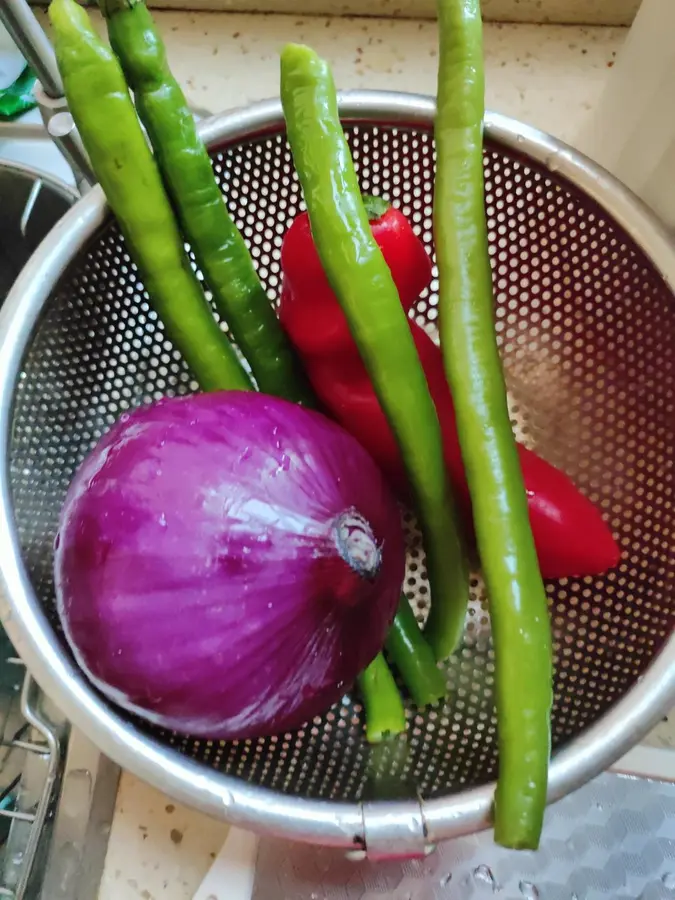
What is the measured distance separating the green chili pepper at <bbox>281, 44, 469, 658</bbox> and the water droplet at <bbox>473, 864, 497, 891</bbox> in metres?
0.19

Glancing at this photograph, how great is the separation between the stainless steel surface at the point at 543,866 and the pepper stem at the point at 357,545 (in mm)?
243

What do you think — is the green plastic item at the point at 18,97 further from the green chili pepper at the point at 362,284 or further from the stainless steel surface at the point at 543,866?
the stainless steel surface at the point at 543,866

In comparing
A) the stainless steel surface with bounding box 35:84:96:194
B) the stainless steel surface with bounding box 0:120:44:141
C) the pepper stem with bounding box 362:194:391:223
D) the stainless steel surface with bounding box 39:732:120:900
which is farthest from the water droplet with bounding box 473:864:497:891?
the stainless steel surface with bounding box 0:120:44:141

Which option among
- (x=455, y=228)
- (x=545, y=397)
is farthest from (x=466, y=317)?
(x=545, y=397)

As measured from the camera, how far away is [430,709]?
18.9 inches

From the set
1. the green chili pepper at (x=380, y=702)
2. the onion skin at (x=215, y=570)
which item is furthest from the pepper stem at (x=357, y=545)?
the green chili pepper at (x=380, y=702)

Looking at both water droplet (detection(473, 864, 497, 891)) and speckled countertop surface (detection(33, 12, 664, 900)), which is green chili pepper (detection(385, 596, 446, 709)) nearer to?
water droplet (detection(473, 864, 497, 891))

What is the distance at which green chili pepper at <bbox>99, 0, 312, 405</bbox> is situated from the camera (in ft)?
1.31

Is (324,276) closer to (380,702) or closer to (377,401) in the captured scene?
(377,401)

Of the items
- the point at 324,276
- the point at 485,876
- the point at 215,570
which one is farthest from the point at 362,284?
the point at 485,876

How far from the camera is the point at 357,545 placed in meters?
0.35

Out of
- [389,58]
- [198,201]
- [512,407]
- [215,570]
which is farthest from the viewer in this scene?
[389,58]

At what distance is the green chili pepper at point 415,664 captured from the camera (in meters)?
0.45

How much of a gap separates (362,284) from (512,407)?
0.22 meters
